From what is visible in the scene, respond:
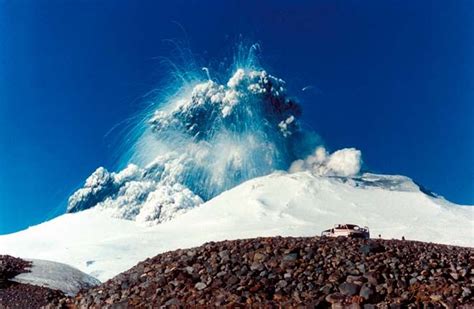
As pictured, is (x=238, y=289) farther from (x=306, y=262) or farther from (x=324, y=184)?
(x=324, y=184)

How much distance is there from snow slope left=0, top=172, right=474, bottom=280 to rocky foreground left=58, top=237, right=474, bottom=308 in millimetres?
31021

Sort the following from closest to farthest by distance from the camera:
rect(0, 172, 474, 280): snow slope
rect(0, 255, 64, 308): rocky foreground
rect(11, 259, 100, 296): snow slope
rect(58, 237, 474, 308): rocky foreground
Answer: rect(58, 237, 474, 308): rocky foreground < rect(0, 255, 64, 308): rocky foreground < rect(11, 259, 100, 296): snow slope < rect(0, 172, 474, 280): snow slope

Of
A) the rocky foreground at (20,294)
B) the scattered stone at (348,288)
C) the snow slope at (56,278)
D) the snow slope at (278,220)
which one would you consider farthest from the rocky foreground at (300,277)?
the snow slope at (278,220)

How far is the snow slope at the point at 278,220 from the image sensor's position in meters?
56.8

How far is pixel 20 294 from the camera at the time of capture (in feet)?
60.2

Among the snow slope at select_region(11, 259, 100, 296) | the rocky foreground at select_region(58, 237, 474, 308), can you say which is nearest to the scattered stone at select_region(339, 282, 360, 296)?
the rocky foreground at select_region(58, 237, 474, 308)

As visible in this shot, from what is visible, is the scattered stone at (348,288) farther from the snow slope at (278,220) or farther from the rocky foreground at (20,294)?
the snow slope at (278,220)

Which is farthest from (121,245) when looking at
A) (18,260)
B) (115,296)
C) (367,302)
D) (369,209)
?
(367,302)

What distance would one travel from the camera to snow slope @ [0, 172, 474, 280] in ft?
186

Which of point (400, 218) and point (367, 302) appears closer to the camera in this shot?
point (367, 302)

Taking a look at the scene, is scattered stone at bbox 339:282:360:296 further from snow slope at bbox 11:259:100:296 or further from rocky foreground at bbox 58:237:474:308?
snow slope at bbox 11:259:100:296

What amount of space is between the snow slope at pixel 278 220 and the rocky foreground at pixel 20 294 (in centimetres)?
2243

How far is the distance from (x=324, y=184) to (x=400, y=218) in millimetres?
14815

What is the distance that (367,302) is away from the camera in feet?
34.9
